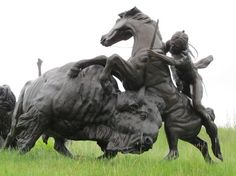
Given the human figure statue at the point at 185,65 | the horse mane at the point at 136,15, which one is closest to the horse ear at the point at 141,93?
the human figure statue at the point at 185,65

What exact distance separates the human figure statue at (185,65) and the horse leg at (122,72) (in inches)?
11.2

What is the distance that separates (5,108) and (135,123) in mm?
2325

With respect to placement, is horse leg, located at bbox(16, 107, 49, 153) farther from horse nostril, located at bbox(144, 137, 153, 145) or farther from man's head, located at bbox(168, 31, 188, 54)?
man's head, located at bbox(168, 31, 188, 54)

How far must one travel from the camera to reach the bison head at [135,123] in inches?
244

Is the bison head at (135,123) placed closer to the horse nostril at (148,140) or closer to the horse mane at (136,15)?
the horse nostril at (148,140)

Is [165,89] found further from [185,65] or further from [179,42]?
[179,42]

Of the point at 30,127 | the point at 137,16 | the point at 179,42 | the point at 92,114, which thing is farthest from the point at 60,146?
the point at 179,42

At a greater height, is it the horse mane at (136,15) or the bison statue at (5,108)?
the horse mane at (136,15)

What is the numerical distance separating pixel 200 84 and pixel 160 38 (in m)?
0.75

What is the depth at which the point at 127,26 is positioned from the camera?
681 centimetres

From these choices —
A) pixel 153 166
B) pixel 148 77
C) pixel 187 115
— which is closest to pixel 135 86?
pixel 148 77

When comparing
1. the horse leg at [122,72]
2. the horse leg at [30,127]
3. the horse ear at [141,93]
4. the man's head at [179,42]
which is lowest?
the horse leg at [30,127]

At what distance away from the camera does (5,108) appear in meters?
7.84

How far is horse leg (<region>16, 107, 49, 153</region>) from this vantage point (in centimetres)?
647
